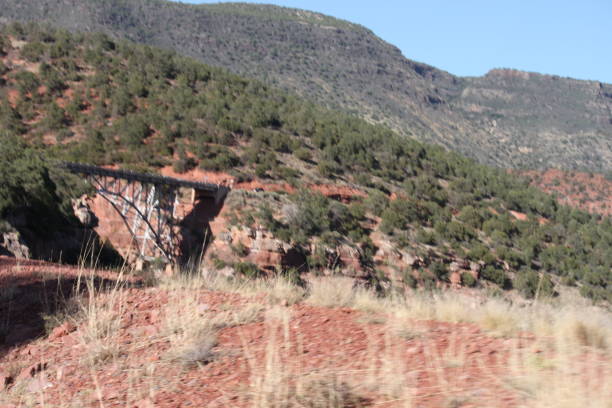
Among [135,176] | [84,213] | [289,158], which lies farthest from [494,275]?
[84,213]

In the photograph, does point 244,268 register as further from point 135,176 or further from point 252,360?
point 252,360

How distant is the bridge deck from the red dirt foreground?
20.1 m

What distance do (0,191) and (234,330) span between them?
19.6 m

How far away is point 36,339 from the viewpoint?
5344mm

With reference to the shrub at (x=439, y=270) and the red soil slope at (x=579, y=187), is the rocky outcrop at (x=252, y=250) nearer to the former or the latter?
the shrub at (x=439, y=270)

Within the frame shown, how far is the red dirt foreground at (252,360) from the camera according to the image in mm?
3312

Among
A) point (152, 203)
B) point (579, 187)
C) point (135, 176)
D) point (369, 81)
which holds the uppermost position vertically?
point (369, 81)

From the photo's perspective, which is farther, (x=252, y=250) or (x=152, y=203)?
(x=252, y=250)

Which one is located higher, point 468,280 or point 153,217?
point 153,217

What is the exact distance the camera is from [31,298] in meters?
6.61

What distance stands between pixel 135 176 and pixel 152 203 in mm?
2624

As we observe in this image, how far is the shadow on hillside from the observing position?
5.57 metres

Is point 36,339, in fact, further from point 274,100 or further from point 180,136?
point 274,100

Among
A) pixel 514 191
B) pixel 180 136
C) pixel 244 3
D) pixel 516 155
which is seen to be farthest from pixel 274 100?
pixel 244 3
